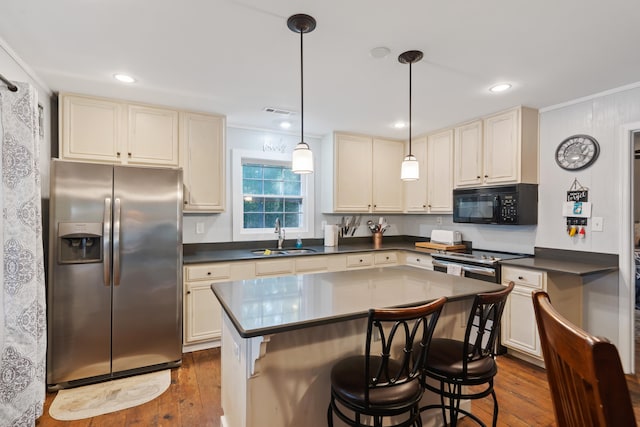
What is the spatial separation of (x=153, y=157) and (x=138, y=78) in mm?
801

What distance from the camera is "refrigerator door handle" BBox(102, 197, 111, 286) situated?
2514 millimetres

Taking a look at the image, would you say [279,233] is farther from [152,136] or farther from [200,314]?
[152,136]

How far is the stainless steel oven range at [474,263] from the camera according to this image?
115 inches

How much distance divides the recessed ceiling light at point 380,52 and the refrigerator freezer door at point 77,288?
2.20 metres

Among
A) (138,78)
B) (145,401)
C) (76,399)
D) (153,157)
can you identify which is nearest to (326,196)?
(153,157)

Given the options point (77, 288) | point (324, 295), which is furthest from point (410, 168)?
point (77, 288)

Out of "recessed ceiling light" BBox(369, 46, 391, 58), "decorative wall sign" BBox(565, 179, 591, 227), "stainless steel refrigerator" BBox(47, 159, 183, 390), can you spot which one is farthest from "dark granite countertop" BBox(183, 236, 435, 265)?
"recessed ceiling light" BBox(369, 46, 391, 58)

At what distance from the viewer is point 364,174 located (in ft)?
13.8

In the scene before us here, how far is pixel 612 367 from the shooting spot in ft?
1.87

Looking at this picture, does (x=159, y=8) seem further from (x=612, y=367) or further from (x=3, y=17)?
(x=612, y=367)

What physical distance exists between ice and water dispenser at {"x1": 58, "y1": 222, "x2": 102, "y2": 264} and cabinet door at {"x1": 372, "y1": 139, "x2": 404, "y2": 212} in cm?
306

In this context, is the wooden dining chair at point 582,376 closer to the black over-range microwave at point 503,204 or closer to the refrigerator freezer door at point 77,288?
the black over-range microwave at point 503,204

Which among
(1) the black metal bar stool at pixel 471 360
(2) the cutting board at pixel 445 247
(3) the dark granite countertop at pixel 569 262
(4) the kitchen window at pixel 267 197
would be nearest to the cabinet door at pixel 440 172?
(2) the cutting board at pixel 445 247

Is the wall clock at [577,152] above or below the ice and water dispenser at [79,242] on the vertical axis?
above
